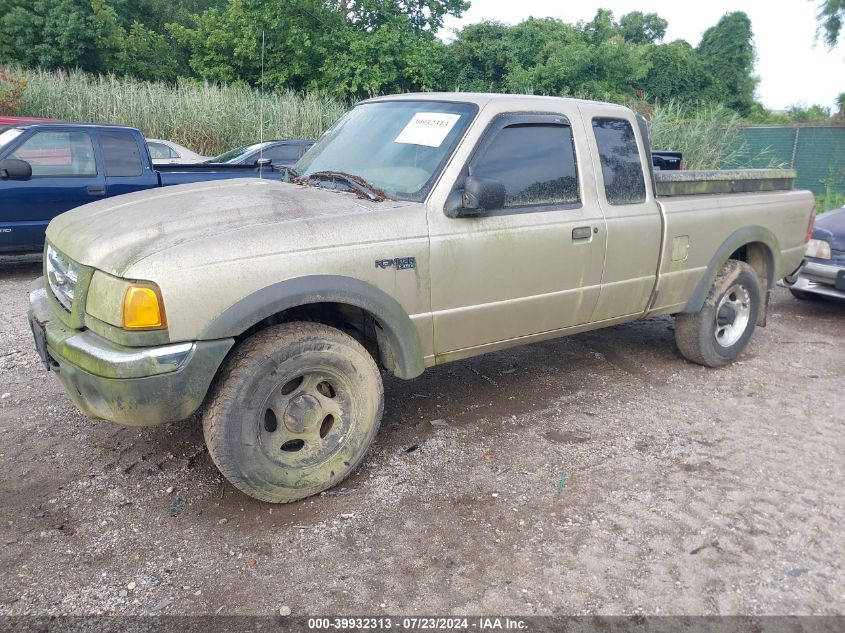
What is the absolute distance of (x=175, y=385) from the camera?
2.81m

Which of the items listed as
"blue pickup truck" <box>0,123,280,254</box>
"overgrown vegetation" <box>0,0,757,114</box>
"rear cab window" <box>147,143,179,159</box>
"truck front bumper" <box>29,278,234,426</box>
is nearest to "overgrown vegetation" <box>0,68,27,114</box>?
"rear cab window" <box>147,143,179,159</box>

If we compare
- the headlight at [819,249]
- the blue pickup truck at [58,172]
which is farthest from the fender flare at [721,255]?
the blue pickup truck at [58,172]

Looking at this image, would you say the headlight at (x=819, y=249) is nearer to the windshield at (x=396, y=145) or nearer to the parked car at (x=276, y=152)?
the windshield at (x=396, y=145)

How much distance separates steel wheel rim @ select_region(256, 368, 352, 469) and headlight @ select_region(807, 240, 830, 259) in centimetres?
581

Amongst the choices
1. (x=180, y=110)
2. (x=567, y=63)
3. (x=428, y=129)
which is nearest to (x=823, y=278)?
(x=428, y=129)

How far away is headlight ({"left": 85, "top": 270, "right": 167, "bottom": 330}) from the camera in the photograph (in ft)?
8.95

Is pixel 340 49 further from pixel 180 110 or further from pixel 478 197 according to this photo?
pixel 478 197

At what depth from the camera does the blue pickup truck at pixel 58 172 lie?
7355 mm

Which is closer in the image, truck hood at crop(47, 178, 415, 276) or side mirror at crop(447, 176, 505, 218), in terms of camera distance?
truck hood at crop(47, 178, 415, 276)

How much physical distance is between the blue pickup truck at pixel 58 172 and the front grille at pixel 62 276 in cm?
451

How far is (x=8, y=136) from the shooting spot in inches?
295

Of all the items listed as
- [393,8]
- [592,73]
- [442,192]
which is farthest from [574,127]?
[393,8]

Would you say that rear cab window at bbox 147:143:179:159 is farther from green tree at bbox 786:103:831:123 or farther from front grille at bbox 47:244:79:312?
green tree at bbox 786:103:831:123

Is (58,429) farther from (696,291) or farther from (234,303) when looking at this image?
(696,291)
